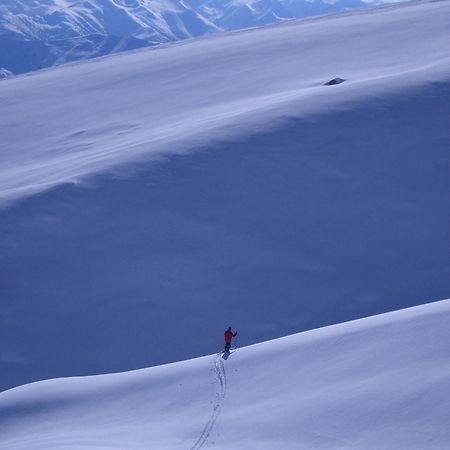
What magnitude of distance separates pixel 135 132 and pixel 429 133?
1037 cm

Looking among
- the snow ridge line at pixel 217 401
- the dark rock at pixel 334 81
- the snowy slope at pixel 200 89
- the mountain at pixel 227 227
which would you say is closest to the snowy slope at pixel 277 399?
the snow ridge line at pixel 217 401

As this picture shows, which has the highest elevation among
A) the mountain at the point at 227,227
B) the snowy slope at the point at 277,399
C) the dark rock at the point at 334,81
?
the dark rock at the point at 334,81

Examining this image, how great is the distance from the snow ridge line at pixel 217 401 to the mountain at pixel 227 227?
326 cm

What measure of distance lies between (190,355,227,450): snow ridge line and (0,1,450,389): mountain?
3259 millimetres

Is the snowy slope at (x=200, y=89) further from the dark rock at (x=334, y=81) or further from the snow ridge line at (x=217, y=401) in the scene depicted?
the snow ridge line at (x=217, y=401)

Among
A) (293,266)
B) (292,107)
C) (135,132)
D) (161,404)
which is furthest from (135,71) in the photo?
(161,404)

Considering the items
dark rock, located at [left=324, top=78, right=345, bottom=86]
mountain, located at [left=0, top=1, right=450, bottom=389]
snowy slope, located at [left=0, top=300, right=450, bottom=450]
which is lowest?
snowy slope, located at [left=0, top=300, right=450, bottom=450]

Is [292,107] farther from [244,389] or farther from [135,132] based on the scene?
[244,389]

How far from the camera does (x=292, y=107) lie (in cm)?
1973

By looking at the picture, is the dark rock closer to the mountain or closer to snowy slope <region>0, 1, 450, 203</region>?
snowy slope <region>0, 1, 450, 203</region>

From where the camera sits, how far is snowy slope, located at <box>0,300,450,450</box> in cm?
656

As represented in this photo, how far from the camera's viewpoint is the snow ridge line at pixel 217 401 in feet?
24.2

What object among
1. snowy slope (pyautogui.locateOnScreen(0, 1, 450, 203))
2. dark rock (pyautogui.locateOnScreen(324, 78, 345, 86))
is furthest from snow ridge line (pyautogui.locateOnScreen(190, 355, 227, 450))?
dark rock (pyautogui.locateOnScreen(324, 78, 345, 86))

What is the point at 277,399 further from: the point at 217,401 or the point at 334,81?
the point at 334,81
